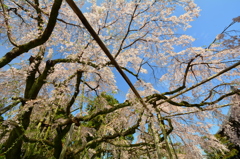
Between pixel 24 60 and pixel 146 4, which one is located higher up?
pixel 146 4

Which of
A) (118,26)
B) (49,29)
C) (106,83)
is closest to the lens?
(49,29)

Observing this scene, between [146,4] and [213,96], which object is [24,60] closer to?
[146,4]

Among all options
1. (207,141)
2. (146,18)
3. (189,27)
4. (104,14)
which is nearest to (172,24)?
(189,27)

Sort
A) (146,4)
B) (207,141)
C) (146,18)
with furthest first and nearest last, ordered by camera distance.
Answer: (207,141) → (146,18) → (146,4)

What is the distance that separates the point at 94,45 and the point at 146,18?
163 centimetres

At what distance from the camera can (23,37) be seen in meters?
3.62

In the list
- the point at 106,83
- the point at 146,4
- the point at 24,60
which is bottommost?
the point at 24,60

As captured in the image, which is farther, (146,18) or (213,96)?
(146,18)

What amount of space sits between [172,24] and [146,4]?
37.4 inches

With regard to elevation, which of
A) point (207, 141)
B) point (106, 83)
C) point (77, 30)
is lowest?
point (207, 141)

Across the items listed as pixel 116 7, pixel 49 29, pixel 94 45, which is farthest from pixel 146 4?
pixel 49 29

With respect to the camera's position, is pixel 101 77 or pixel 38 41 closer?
pixel 38 41

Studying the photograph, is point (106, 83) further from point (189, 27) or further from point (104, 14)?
point (189, 27)

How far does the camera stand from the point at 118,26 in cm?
398
